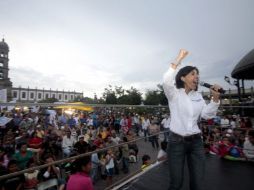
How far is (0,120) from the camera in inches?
234

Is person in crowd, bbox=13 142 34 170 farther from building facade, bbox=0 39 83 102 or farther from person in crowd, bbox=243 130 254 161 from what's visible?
building facade, bbox=0 39 83 102

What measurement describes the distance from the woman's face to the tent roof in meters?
11.1

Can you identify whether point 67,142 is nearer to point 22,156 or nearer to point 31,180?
point 22,156

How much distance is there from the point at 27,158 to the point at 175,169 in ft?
16.9

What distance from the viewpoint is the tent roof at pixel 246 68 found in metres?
12.1

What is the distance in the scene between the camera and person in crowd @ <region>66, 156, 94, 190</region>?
2675 mm

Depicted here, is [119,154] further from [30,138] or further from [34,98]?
[34,98]

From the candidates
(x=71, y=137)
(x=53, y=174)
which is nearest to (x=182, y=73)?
(x=53, y=174)

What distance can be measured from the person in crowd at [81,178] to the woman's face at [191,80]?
155 cm

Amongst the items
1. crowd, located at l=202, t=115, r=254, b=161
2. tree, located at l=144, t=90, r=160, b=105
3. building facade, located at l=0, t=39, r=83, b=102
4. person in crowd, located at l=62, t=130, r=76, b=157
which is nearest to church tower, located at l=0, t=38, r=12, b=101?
building facade, located at l=0, t=39, r=83, b=102

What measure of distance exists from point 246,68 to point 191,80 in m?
11.6

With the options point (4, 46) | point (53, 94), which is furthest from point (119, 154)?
point (53, 94)

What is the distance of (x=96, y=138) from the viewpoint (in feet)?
26.5

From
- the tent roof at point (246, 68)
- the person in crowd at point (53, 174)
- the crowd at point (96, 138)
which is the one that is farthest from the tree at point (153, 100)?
the person in crowd at point (53, 174)
